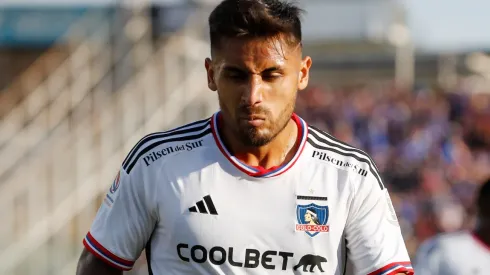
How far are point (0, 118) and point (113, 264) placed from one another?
15.9 meters

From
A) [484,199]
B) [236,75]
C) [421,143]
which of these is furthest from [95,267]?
[421,143]

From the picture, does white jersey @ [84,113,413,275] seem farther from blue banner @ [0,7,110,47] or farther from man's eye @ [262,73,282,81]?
blue banner @ [0,7,110,47]

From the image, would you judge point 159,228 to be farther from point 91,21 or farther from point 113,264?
point 91,21

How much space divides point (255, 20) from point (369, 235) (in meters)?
0.87

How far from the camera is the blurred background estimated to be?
38.3ft

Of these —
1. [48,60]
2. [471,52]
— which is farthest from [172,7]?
[471,52]

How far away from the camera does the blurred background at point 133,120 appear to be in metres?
11.7

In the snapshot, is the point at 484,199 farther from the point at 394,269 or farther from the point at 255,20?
the point at 255,20

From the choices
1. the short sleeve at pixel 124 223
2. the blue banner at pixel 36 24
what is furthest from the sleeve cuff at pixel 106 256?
the blue banner at pixel 36 24

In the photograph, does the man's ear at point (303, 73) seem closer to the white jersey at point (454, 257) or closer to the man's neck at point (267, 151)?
the man's neck at point (267, 151)

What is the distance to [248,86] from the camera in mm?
3570

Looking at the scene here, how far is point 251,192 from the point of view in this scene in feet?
12.1

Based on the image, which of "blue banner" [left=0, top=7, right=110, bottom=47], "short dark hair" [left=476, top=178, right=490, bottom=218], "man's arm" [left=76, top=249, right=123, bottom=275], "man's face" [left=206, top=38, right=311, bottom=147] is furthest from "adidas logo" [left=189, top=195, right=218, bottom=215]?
"blue banner" [left=0, top=7, right=110, bottom=47]

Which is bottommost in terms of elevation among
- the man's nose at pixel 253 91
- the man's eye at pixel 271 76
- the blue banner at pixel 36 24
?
Result: the man's nose at pixel 253 91
